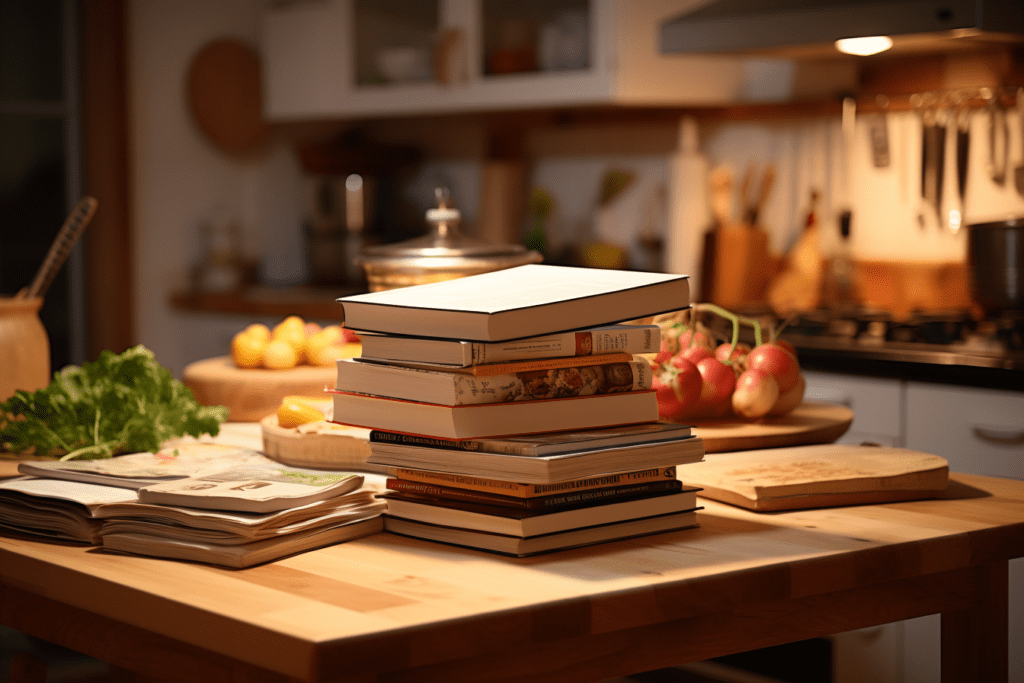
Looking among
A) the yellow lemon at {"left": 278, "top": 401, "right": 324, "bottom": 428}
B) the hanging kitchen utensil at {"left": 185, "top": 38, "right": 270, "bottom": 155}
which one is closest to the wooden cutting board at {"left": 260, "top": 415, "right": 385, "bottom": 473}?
the yellow lemon at {"left": 278, "top": 401, "right": 324, "bottom": 428}

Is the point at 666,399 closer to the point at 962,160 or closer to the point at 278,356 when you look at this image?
the point at 278,356

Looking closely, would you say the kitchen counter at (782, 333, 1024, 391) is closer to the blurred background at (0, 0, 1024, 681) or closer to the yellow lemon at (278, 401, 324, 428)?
the blurred background at (0, 0, 1024, 681)

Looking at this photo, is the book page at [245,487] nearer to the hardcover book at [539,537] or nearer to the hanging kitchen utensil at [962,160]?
the hardcover book at [539,537]

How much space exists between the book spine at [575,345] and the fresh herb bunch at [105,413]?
0.56m

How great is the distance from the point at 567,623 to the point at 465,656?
0.08m

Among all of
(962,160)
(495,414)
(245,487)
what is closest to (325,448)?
(245,487)

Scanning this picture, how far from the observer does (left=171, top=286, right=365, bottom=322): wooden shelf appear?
3.51 meters

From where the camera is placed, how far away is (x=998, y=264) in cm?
250

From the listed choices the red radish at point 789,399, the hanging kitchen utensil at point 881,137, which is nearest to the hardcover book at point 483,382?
the red radish at point 789,399

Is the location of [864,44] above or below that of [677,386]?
above

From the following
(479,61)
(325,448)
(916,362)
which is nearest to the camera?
(325,448)

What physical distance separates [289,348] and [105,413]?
36 cm

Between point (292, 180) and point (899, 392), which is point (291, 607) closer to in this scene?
point (899, 392)

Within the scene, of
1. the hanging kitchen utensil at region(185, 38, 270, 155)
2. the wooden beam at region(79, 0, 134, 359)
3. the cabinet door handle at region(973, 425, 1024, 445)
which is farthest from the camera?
the hanging kitchen utensil at region(185, 38, 270, 155)
